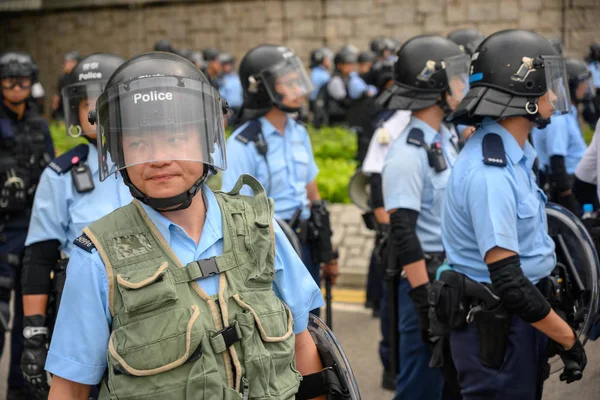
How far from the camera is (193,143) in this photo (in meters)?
2.38

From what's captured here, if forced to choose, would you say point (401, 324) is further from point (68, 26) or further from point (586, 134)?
point (68, 26)

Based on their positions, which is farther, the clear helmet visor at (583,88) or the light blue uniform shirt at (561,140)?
the clear helmet visor at (583,88)

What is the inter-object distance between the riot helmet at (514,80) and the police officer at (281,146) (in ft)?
6.02

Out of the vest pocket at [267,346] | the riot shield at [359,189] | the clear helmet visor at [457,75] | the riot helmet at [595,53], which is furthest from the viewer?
the riot helmet at [595,53]

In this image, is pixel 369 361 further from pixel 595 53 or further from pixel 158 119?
pixel 595 53

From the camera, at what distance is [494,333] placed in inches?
133

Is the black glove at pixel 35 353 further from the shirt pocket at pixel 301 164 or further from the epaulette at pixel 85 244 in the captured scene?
the shirt pocket at pixel 301 164

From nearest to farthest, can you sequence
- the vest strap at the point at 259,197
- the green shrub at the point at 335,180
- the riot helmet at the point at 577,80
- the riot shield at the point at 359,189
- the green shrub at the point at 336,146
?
the vest strap at the point at 259,197 → the riot shield at the point at 359,189 → the riot helmet at the point at 577,80 → the green shrub at the point at 335,180 → the green shrub at the point at 336,146

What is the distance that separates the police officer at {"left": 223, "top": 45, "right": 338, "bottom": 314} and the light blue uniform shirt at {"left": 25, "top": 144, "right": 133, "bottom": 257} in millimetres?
1292

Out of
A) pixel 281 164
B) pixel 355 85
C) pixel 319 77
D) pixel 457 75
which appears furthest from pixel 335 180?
pixel 319 77

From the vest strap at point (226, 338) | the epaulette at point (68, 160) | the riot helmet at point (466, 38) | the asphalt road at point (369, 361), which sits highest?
the riot helmet at point (466, 38)

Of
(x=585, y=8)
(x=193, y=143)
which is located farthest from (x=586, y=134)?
(x=193, y=143)

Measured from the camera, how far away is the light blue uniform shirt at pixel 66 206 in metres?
3.83

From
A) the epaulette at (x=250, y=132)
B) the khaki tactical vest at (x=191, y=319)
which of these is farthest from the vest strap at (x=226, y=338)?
the epaulette at (x=250, y=132)
